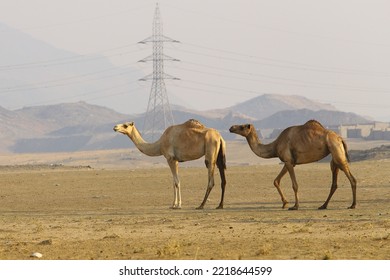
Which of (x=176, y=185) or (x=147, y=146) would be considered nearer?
(x=176, y=185)

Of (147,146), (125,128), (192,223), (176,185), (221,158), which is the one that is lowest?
(192,223)

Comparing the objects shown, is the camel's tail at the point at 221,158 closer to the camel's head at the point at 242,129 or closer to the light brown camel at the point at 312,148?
the camel's head at the point at 242,129

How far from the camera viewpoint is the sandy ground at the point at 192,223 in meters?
16.2

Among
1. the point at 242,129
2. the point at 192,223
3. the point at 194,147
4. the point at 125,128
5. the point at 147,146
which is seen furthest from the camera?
the point at 125,128

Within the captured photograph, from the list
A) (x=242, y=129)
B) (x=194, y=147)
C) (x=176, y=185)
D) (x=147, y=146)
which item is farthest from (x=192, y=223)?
(x=147, y=146)

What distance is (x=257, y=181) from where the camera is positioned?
39.4 m

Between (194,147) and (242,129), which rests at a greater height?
(242,129)

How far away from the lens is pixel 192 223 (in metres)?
20.9

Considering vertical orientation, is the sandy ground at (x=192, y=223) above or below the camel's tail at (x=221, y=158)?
below

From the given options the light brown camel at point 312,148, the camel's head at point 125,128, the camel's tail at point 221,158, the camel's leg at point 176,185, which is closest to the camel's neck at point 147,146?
the camel's head at point 125,128

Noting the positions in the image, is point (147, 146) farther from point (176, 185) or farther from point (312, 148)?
point (312, 148)

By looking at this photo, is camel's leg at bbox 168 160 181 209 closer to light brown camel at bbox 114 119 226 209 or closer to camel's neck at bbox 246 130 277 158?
light brown camel at bbox 114 119 226 209

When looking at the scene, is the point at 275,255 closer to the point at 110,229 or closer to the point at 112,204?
the point at 110,229

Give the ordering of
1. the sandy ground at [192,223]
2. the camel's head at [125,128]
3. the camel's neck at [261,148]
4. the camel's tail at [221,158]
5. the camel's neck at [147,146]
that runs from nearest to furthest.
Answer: the sandy ground at [192,223] < the camel's neck at [261,148] < the camel's tail at [221,158] < the camel's neck at [147,146] < the camel's head at [125,128]
